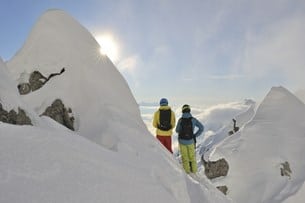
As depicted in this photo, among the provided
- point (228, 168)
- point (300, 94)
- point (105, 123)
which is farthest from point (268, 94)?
point (105, 123)

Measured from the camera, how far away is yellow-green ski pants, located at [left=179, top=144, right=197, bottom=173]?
498 inches

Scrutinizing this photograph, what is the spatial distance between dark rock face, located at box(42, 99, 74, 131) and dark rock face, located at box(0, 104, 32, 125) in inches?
204

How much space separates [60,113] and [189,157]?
582cm

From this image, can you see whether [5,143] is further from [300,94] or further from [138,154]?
[300,94]

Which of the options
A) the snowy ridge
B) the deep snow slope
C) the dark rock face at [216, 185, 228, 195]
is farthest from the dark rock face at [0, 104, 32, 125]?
the dark rock face at [216, 185, 228, 195]

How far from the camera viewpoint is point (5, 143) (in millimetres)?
5676

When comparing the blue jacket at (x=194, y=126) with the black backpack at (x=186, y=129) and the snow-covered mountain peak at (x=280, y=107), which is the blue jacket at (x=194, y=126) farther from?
the snow-covered mountain peak at (x=280, y=107)

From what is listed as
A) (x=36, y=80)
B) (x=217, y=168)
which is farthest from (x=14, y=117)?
(x=217, y=168)

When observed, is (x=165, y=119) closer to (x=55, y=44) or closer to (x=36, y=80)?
(x=36, y=80)

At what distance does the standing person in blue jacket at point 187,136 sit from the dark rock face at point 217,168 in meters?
18.6

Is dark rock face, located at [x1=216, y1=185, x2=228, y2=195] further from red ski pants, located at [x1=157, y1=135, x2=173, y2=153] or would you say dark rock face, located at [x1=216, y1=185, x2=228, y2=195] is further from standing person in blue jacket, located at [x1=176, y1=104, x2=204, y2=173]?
standing person in blue jacket, located at [x1=176, y1=104, x2=204, y2=173]

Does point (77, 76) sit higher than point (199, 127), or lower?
higher

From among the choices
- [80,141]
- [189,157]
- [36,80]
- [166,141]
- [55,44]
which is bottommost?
[80,141]

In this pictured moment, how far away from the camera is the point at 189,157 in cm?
1266
